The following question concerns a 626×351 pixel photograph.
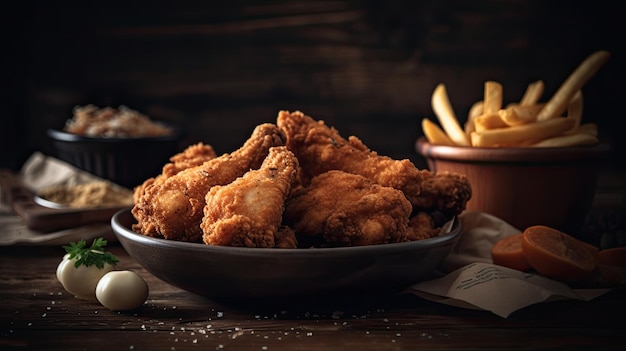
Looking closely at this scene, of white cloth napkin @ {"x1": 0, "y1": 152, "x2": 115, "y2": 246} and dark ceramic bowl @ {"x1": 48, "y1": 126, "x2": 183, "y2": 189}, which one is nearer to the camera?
Answer: white cloth napkin @ {"x1": 0, "y1": 152, "x2": 115, "y2": 246}

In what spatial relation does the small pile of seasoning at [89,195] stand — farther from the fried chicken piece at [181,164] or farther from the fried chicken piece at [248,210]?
the fried chicken piece at [248,210]

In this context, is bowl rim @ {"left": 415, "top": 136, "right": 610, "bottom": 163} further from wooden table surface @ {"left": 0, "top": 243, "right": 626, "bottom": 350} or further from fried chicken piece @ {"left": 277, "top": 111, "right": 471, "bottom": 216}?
wooden table surface @ {"left": 0, "top": 243, "right": 626, "bottom": 350}

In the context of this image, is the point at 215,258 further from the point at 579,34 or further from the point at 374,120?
the point at 579,34

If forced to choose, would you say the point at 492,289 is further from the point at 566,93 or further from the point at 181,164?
the point at 566,93

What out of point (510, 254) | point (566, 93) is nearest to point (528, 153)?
point (566, 93)

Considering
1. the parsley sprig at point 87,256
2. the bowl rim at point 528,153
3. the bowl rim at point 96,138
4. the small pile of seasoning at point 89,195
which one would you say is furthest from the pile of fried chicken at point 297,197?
the bowl rim at point 96,138

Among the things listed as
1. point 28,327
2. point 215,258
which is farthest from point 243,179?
point 28,327

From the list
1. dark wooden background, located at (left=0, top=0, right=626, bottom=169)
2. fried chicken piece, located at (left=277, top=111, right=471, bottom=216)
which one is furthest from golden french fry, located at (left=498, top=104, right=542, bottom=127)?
dark wooden background, located at (left=0, top=0, right=626, bottom=169)

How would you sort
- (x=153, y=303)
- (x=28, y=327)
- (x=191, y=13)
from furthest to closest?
1. (x=191, y=13)
2. (x=153, y=303)
3. (x=28, y=327)
